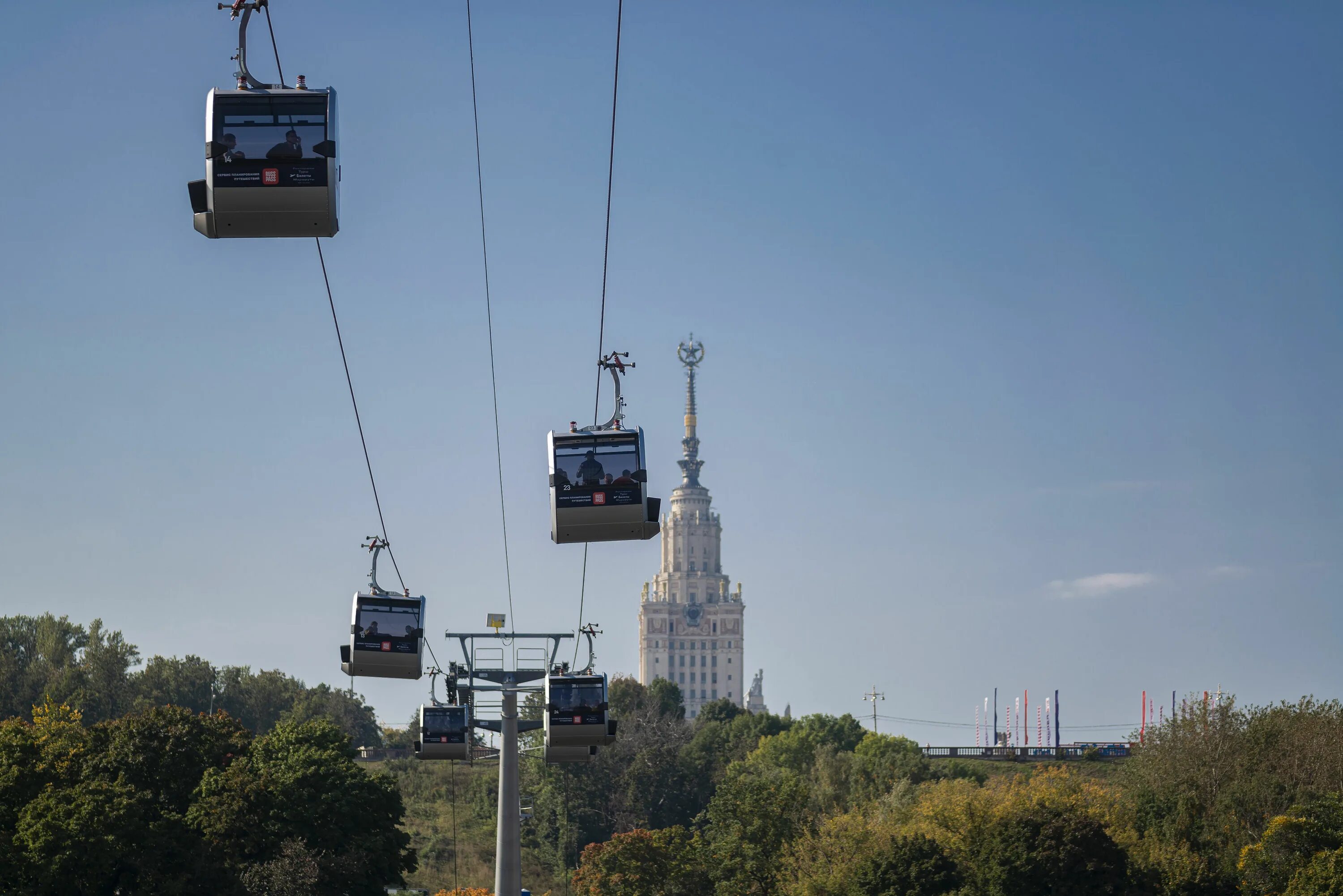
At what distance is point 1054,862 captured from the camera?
70.8 meters

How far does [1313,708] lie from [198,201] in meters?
78.2

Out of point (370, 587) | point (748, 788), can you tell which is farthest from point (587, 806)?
point (370, 587)

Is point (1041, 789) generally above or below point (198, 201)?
below

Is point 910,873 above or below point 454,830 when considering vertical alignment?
above

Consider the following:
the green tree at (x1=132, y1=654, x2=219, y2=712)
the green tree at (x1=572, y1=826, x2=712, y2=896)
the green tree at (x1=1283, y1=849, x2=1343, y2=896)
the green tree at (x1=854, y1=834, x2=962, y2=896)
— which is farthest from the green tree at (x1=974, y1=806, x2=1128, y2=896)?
the green tree at (x1=132, y1=654, x2=219, y2=712)

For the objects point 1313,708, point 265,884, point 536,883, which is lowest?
point 536,883

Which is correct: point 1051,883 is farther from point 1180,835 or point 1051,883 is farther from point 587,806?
point 587,806

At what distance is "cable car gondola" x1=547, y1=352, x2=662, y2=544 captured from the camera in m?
31.1

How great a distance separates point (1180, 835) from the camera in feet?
261

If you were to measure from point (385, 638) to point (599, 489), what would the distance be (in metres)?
16.4

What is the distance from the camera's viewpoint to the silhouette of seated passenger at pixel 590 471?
102ft

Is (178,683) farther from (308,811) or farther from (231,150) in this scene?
(231,150)

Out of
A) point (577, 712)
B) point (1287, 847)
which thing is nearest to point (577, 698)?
point (577, 712)

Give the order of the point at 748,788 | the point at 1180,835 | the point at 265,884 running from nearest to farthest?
the point at 265,884
the point at 1180,835
the point at 748,788
